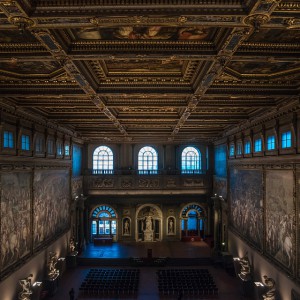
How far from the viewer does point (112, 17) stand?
527cm

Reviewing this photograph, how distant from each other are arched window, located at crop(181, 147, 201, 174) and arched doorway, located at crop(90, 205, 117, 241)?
825 centimetres

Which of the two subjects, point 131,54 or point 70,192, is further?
point 70,192

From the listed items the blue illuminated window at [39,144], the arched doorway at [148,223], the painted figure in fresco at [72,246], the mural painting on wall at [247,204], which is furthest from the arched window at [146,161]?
the blue illuminated window at [39,144]

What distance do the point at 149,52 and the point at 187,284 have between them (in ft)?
54.8

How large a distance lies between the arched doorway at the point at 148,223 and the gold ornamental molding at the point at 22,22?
2562cm

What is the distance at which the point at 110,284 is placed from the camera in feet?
65.1

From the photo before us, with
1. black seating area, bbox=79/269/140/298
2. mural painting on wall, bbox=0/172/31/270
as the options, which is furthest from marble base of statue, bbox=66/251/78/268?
mural painting on wall, bbox=0/172/31/270

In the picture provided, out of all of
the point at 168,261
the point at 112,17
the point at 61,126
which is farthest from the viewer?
the point at 168,261

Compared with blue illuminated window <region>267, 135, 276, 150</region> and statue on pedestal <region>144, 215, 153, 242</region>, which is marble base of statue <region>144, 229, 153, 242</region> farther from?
blue illuminated window <region>267, 135, 276, 150</region>

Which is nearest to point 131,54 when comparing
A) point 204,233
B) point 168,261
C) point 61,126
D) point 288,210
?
point 288,210

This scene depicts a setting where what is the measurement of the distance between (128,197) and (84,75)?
21.1m

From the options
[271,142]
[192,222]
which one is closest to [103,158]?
[192,222]

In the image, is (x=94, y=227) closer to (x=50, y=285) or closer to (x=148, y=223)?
(x=148, y=223)

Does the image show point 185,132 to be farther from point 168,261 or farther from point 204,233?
point 204,233
